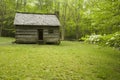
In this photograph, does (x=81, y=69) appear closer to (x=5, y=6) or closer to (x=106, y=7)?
(x=106, y=7)

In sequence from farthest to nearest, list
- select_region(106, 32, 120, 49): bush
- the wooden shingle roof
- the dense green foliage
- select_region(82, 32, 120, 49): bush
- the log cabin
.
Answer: the dense green foliage < the wooden shingle roof < the log cabin < select_region(106, 32, 120, 49): bush < select_region(82, 32, 120, 49): bush

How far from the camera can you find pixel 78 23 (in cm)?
4478

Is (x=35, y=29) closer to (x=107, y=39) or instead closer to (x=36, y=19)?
(x=36, y=19)

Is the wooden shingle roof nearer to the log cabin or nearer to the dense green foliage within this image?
the log cabin

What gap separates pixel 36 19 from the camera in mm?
28500

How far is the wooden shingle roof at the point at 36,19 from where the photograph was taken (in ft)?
89.4

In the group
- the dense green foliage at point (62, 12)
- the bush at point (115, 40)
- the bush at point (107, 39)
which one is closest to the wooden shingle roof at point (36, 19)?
the dense green foliage at point (62, 12)

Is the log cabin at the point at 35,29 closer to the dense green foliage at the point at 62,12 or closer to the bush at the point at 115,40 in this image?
the dense green foliage at the point at 62,12

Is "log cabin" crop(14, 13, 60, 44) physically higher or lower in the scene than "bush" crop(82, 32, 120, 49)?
lower

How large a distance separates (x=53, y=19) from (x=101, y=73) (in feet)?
64.3

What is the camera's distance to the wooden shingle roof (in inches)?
1073

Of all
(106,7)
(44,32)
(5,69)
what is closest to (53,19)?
(44,32)

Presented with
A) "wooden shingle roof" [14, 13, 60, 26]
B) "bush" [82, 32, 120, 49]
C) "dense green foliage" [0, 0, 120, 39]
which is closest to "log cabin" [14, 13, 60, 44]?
"wooden shingle roof" [14, 13, 60, 26]

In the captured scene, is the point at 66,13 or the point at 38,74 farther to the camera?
the point at 66,13
